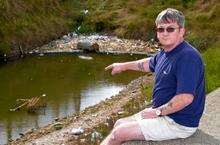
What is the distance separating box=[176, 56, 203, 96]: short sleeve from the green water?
1504 centimetres

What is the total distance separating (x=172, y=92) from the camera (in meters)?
8.44

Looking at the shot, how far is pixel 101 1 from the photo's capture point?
5172 cm

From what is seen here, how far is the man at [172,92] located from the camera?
8.09 m

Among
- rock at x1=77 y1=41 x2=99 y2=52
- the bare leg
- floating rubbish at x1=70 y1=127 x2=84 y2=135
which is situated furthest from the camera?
rock at x1=77 y1=41 x2=99 y2=52

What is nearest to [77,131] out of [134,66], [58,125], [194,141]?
[58,125]

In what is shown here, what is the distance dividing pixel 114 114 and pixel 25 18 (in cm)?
2345

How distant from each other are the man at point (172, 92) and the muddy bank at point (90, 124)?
7.41m

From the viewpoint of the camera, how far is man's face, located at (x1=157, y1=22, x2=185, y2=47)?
8102mm

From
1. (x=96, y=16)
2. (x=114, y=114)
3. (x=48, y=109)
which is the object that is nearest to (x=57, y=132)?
(x=114, y=114)

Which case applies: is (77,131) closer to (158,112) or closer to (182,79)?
(158,112)

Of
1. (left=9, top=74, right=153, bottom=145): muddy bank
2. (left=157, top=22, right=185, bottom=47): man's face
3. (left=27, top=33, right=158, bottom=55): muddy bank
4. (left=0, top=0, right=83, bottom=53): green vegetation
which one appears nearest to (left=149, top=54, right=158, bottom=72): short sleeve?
(left=157, top=22, right=185, bottom=47): man's face

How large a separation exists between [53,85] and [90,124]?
1114 centimetres

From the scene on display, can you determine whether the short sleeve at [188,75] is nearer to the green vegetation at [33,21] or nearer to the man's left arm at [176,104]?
the man's left arm at [176,104]

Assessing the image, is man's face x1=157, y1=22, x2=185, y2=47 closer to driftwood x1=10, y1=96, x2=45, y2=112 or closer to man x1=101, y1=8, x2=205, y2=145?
man x1=101, y1=8, x2=205, y2=145
